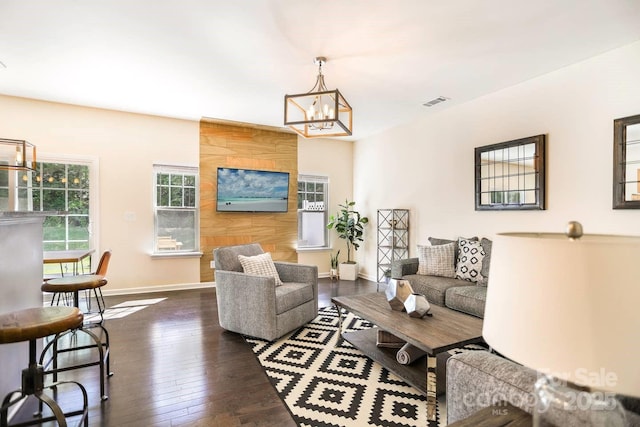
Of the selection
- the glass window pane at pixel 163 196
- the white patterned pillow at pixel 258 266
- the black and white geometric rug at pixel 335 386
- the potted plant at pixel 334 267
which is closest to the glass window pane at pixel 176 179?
the glass window pane at pixel 163 196

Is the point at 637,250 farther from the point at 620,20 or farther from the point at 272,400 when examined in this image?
the point at 620,20

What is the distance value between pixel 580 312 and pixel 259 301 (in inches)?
108

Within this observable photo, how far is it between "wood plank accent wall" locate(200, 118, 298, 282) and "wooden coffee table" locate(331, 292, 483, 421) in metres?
3.21

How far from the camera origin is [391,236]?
546 cm

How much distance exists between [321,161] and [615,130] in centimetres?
443

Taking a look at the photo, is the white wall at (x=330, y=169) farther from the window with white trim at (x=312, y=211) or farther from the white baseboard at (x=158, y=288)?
the white baseboard at (x=158, y=288)

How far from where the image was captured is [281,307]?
313 cm

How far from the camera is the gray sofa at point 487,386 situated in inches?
42.9

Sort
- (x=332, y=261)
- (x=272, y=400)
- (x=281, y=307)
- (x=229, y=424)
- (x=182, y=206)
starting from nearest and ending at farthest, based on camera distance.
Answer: (x=229, y=424) < (x=272, y=400) < (x=281, y=307) < (x=182, y=206) < (x=332, y=261)

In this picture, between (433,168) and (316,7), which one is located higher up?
(316,7)

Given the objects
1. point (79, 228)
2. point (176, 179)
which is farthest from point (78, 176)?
point (176, 179)

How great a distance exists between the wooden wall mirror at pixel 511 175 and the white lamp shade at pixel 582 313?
10.8 feet

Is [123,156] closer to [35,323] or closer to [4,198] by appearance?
[4,198]

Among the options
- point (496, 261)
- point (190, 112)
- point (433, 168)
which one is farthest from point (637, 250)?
point (190, 112)
